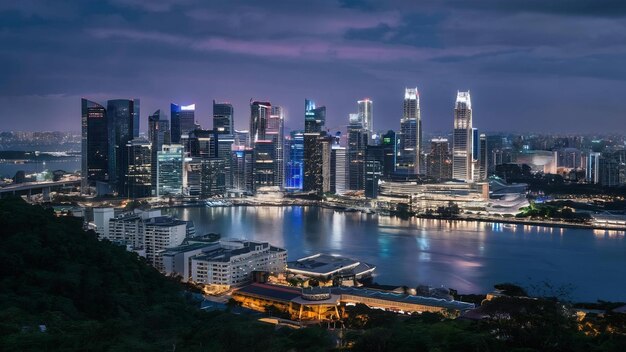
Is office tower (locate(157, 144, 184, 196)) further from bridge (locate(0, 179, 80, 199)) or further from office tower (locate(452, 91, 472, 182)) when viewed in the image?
office tower (locate(452, 91, 472, 182))

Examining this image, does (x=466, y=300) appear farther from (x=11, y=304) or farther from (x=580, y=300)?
(x=11, y=304)

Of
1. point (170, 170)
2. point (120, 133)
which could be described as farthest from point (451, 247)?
point (120, 133)

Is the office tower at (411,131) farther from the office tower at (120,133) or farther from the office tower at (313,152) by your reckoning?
the office tower at (120,133)

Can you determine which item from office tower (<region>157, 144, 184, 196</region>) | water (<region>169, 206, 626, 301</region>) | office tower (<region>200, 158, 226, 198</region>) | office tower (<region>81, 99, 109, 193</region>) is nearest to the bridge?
office tower (<region>81, 99, 109, 193</region>)

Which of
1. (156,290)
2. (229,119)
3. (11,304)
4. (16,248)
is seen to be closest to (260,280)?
(156,290)

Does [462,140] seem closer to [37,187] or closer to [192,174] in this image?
[192,174]

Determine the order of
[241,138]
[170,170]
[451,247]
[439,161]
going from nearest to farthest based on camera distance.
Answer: [451,247] < [170,170] < [439,161] < [241,138]
